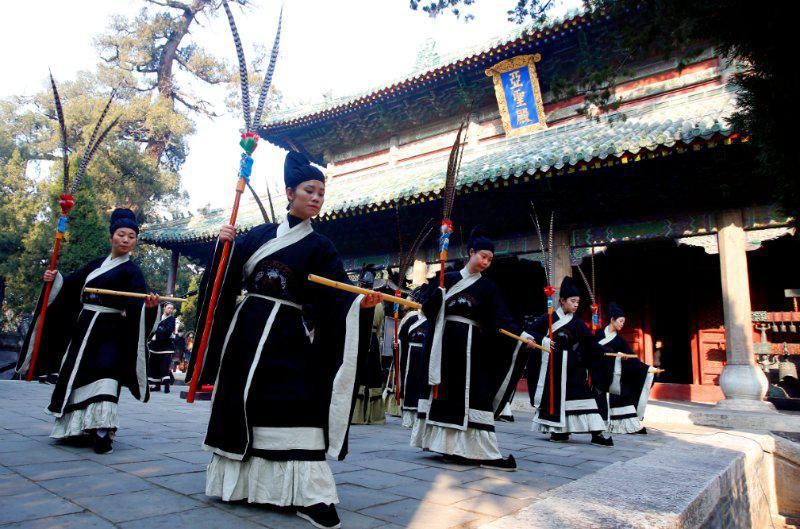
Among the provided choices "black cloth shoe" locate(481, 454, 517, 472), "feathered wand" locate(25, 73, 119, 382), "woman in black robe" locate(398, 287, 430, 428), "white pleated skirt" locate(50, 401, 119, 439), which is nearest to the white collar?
"black cloth shoe" locate(481, 454, 517, 472)

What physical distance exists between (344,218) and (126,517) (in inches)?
355

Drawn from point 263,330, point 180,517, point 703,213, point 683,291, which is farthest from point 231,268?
point 683,291

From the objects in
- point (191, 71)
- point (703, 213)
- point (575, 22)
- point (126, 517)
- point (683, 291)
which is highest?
point (191, 71)

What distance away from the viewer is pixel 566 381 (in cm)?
570

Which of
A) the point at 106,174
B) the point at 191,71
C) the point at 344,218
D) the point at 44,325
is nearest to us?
the point at 44,325

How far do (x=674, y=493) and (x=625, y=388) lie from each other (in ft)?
15.1

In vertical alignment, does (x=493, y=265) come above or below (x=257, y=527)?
above

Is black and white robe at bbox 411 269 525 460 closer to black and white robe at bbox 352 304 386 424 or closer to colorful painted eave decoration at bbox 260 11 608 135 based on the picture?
black and white robe at bbox 352 304 386 424

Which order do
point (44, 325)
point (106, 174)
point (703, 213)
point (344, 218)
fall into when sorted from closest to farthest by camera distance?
1. point (44, 325)
2. point (703, 213)
3. point (344, 218)
4. point (106, 174)

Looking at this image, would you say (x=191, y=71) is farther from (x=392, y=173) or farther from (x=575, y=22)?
(x=575, y=22)

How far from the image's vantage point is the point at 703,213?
836cm

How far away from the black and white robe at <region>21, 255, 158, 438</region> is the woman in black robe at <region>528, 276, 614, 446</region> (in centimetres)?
381

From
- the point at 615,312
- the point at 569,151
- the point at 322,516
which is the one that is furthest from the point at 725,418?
the point at 322,516

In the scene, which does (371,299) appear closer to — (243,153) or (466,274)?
(243,153)
